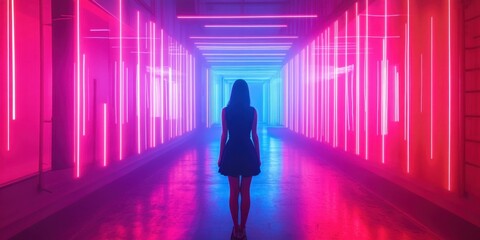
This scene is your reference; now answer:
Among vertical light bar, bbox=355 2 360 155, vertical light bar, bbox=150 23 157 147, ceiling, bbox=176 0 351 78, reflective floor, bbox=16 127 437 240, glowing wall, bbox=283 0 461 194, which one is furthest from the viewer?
ceiling, bbox=176 0 351 78

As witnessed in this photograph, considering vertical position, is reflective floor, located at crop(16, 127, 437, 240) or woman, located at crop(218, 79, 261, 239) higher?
woman, located at crop(218, 79, 261, 239)

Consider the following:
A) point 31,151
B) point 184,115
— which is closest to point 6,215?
point 31,151

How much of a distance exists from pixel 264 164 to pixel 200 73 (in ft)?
39.0

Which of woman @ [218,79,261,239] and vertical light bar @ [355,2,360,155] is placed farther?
vertical light bar @ [355,2,360,155]

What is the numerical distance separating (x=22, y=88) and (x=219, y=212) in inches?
121

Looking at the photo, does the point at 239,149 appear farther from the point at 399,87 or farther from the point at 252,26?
the point at 252,26

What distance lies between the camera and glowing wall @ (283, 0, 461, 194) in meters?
5.80

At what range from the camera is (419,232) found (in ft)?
16.2

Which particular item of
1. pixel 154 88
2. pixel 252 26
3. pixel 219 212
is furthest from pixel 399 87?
pixel 154 88

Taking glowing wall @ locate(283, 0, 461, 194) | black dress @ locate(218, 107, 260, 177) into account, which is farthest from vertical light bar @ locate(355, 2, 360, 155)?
black dress @ locate(218, 107, 260, 177)

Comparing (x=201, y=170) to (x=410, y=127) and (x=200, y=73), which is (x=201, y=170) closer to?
(x=410, y=127)

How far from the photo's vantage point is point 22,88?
6.13m

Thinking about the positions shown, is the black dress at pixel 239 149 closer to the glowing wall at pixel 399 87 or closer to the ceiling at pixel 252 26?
the glowing wall at pixel 399 87

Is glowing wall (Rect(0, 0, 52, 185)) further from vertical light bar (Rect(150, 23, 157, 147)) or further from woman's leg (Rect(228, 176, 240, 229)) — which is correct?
vertical light bar (Rect(150, 23, 157, 147))
